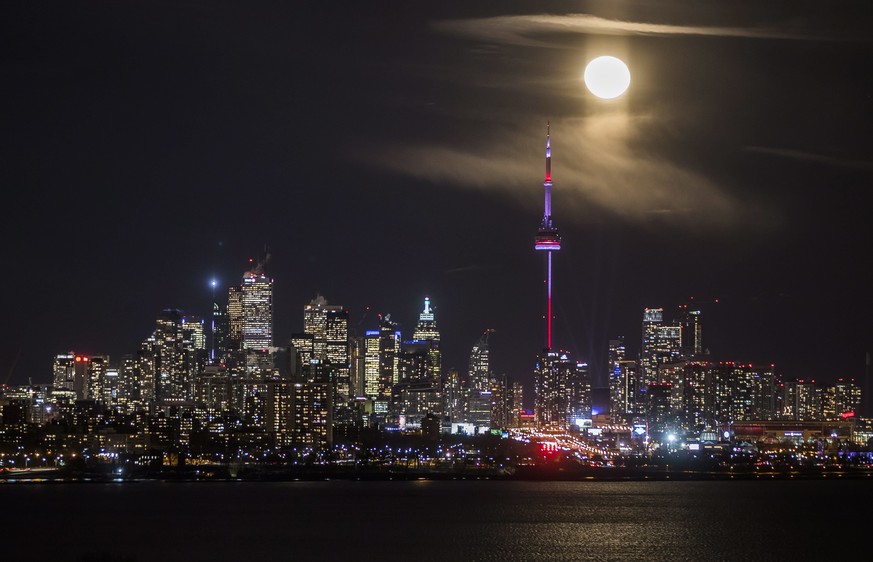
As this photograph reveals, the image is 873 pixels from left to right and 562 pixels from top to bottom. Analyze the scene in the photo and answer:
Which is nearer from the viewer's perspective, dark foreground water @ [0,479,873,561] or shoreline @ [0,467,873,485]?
dark foreground water @ [0,479,873,561]

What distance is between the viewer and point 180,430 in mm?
153500

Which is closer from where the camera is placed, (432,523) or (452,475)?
(432,523)

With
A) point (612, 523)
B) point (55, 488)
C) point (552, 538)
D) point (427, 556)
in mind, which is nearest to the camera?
point (427, 556)

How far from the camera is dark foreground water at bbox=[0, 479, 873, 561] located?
64.4 metres

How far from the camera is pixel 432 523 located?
260 ft

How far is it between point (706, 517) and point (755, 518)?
3.09m

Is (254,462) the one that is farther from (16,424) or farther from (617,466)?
(617,466)

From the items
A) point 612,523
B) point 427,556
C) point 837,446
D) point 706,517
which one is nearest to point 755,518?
point 706,517

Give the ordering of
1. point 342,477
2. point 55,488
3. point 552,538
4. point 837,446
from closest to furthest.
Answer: point 552,538, point 55,488, point 342,477, point 837,446

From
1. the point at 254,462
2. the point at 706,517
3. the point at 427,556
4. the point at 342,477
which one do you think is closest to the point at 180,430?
the point at 254,462

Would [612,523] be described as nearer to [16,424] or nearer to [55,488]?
[55,488]

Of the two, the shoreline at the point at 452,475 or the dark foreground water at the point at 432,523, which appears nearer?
the dark foreground water at the point at 432,523

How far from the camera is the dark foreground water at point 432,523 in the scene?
211 feet

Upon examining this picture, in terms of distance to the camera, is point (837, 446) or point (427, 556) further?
point (837, 446)
